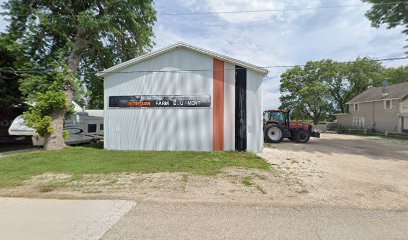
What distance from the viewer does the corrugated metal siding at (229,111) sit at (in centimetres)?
1125

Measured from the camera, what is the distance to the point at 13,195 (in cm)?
514

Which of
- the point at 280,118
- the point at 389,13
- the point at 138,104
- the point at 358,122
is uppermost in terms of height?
the point at 389,13

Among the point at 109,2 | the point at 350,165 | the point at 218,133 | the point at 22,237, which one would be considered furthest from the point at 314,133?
the point at 22,237

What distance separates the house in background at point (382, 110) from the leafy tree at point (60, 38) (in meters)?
30.3

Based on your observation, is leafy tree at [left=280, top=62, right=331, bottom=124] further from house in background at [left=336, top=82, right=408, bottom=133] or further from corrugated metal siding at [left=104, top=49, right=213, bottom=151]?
corrugated metal siding at [left=104, top=49, right=213, bottom=151]

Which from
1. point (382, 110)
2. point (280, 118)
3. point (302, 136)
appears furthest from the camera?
point (382, 110)

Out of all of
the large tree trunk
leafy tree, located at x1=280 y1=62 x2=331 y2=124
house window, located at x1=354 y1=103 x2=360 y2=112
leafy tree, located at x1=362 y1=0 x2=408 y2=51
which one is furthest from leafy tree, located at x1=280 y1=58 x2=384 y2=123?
the large tree trunk

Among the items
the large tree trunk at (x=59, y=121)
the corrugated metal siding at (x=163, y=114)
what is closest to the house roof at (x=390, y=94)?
the corrugated metal siding at (x=163, y=114)

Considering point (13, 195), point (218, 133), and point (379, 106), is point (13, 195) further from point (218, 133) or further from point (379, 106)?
point (379, 106)

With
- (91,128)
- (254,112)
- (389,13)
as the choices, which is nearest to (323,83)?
(389,13)

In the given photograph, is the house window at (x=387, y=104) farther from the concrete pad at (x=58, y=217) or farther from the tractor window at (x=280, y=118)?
the concrete pad at (x=58, y=217)

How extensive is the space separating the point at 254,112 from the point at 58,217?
9335 millimetres

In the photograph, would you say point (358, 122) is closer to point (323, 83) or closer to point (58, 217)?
point (323, 83)

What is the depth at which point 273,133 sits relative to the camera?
1611cm
